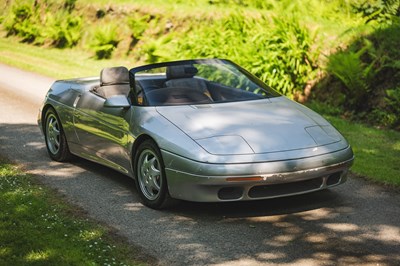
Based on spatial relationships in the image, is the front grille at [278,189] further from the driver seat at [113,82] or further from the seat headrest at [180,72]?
the driver seat at [113,82]

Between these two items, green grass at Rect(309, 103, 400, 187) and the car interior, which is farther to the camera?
green grass at Rect(309, 103, 400, 187)

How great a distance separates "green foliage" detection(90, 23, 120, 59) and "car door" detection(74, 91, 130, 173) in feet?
44.3

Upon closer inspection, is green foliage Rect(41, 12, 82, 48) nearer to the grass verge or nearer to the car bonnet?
the grass verge

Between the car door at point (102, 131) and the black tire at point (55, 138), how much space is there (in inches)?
21.2

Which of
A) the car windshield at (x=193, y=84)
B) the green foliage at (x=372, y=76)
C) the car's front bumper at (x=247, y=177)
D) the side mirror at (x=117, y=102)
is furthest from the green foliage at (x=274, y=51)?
the car's front bumper at (x=247, y=177)

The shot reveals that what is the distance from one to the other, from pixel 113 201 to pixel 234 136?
1.56 meters

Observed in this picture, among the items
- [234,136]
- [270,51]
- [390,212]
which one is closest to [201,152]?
[234,136]

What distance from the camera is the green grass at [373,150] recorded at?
8469mm

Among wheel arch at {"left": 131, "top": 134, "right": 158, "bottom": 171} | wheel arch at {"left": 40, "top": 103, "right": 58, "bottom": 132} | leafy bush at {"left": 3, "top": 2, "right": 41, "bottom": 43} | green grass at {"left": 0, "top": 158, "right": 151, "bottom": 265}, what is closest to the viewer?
green grass at {"left": 0, "top": 158, "right": 151, "bottom": 265}

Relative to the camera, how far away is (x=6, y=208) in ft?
22.8

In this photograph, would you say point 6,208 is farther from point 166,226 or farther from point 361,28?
point 361,28

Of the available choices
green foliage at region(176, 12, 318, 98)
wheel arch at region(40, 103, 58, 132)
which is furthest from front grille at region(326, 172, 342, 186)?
green foliage at region(176, 12, 318, 98)

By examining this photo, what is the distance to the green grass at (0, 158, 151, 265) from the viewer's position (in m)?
5.60

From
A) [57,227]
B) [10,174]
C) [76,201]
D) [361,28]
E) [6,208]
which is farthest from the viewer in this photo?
[361,28]
